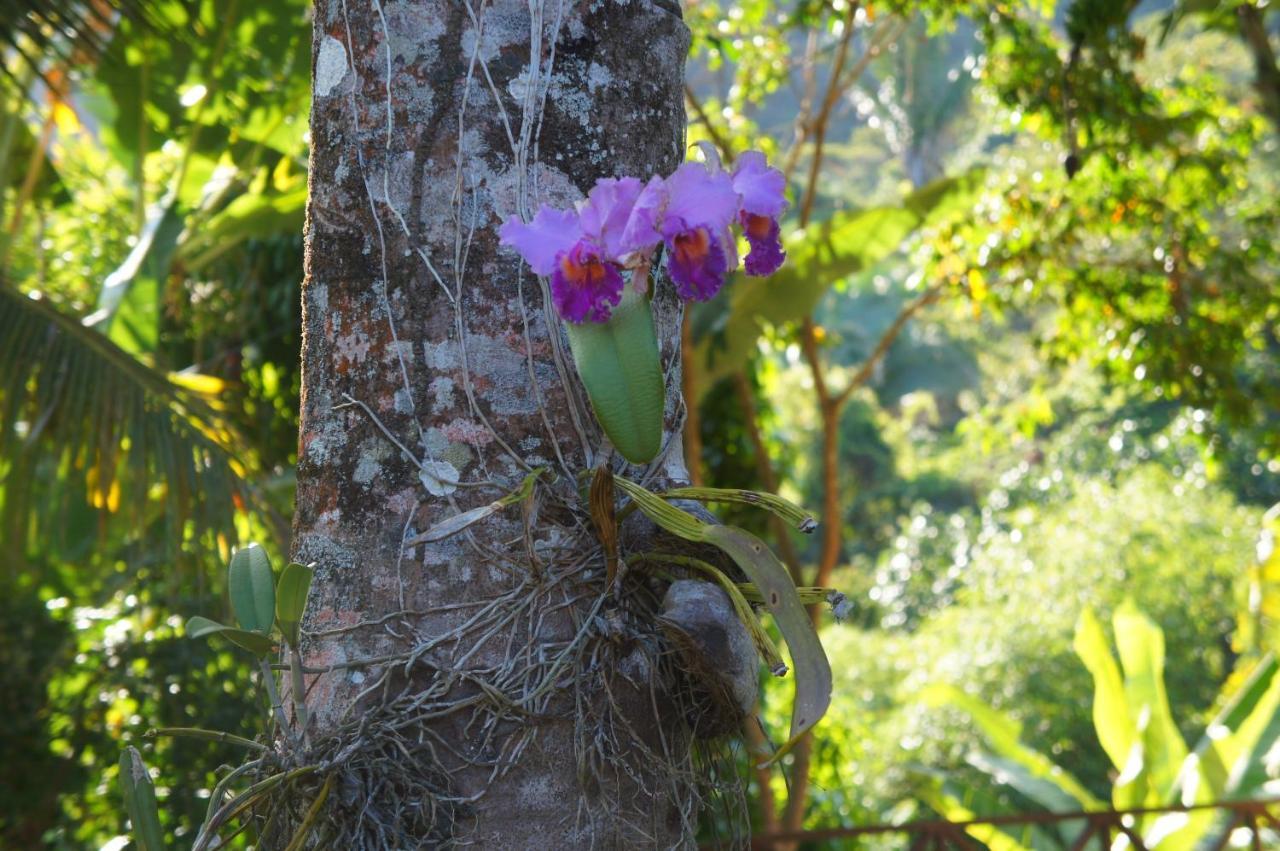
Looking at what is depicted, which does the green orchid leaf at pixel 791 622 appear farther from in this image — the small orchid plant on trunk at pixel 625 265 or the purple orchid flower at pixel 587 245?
the purple orchid flower at pixel 587 245

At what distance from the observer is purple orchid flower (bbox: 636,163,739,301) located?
0.97 m

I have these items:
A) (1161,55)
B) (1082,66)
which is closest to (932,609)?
(1161,55)

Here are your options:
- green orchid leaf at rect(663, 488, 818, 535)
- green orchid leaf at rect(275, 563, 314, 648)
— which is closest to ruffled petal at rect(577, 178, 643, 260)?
green orchid leaf at rect(663, 488, 818, 535)

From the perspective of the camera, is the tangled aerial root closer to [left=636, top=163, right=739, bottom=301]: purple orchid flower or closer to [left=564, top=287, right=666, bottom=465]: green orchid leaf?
[left=564, top=287, right=666, bottom=465]: green orchid leaf

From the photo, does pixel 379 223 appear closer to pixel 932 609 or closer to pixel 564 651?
pixel 564 651

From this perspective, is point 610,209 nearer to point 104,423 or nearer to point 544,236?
point 544,236

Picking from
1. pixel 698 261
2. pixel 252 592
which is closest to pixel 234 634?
pixel 252 592

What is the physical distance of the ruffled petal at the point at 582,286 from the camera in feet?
3.13

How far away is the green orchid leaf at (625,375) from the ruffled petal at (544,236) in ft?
0.18

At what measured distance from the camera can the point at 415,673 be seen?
992mm

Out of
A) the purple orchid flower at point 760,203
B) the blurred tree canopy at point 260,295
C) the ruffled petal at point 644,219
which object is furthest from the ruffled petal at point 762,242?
the blurred tree canopy at point 260,295

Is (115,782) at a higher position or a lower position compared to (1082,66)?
lower

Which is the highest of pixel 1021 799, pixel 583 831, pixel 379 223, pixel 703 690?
pixel 379 223

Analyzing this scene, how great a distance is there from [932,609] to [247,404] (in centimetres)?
830
